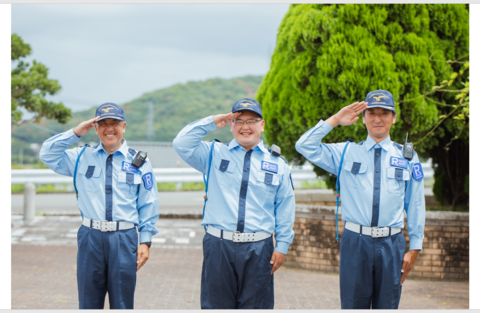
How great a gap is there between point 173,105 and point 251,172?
76.3 metres

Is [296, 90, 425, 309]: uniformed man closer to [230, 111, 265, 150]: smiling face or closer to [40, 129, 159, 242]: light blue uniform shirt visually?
[230, 111, 265, 150]: smiling face

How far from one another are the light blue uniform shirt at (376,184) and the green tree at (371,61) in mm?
2956

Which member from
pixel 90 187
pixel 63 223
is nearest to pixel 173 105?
pixel 63 223

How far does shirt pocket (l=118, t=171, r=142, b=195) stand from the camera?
3.97 m

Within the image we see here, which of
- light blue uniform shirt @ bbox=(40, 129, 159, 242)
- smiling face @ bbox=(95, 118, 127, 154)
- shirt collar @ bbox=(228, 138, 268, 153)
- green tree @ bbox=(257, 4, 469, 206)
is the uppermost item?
green tree @ bbox=(257, 4, 469, 206)

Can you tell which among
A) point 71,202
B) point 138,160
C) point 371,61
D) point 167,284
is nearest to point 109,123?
point 138,160

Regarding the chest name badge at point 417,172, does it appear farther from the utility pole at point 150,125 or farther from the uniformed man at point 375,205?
the utility pole at point 150,125

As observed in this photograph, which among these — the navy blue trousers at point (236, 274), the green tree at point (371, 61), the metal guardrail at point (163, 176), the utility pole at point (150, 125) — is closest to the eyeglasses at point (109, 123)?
the navy blue trousers at point (236, 274)

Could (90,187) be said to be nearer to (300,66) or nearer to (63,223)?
(300,66)

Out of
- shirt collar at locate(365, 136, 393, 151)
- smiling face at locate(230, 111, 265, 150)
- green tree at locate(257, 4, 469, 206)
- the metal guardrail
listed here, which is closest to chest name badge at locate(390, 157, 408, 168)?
shirt collar at locate(365, 136, 393, 151)

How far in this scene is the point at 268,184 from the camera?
12.6ft

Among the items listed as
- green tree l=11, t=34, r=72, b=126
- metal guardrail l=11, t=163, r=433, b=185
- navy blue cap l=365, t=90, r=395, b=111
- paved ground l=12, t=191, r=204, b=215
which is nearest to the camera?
navy blue cap l=365, t=90, r=395, b=111

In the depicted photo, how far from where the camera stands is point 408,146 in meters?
4.06

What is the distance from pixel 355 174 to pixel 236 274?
1340 millimetres
